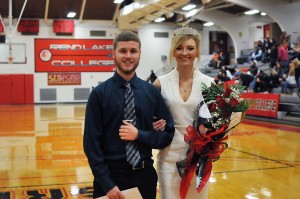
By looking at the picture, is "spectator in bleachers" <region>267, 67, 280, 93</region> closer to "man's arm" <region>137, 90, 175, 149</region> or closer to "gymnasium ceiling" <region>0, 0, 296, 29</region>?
"gymnasium ceiling" <region>0, 0, 296, 29</region>

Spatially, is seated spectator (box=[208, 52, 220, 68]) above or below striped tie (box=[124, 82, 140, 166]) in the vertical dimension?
above

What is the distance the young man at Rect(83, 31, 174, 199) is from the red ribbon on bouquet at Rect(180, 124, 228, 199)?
0.55 feet

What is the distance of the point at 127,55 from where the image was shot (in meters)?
2.21

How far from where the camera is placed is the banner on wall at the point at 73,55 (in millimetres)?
23594

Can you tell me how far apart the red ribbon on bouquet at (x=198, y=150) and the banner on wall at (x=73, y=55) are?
22.1 metres

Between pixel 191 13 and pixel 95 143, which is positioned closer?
pixel 95 143

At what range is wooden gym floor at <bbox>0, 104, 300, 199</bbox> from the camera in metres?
4.70

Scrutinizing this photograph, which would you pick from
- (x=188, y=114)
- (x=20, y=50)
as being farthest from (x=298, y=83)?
(x=20, y=50)

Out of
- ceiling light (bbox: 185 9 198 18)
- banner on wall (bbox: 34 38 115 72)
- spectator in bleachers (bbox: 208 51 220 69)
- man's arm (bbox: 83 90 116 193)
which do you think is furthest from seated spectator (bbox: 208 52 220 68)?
man's arm (bbox: 83 90 116 193)

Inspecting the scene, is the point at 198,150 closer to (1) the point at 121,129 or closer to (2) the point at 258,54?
(1) the point at 121,129

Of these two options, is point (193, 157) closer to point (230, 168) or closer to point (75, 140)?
point (230, 168)

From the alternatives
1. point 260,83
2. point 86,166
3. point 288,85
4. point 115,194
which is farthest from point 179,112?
point 288,85

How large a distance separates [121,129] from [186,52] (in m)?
0.67

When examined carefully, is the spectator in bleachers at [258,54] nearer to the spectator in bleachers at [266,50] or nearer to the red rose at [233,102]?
the spectator in bleachers at [266,50]
